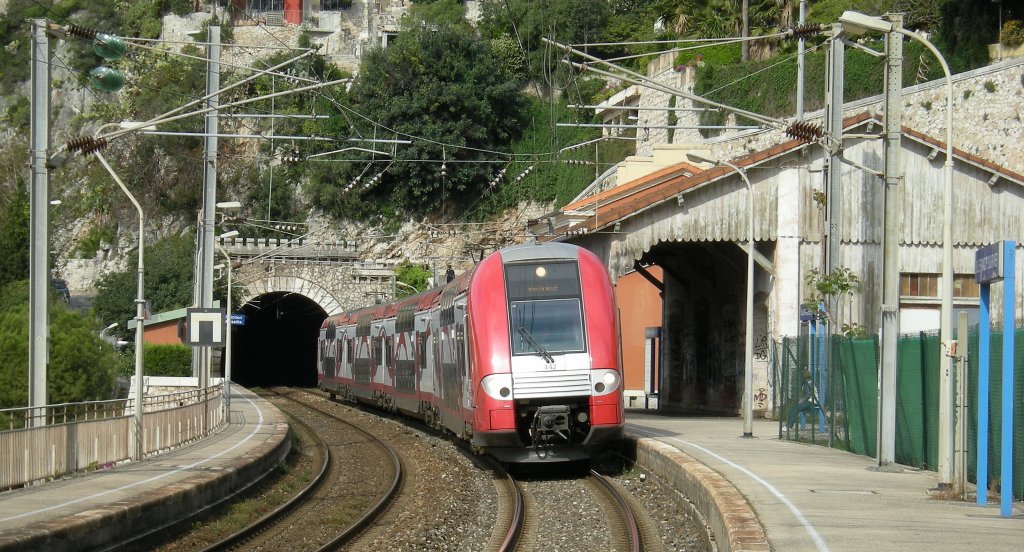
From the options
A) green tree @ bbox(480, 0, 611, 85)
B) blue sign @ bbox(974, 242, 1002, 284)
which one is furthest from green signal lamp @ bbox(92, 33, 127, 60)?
green tree @ bbox(480, 0, 611, 85)

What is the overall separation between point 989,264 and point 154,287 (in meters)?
52.4

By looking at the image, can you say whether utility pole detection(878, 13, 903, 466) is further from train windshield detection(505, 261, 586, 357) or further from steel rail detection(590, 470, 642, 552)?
train windshield detection(505, 261, 586, 357)

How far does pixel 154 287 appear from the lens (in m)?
59.2

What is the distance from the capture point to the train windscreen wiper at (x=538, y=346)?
56.1 ft

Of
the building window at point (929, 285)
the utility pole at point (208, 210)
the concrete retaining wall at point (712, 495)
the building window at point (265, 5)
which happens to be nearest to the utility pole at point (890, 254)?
the concrete retaining wall at point (712, 495)

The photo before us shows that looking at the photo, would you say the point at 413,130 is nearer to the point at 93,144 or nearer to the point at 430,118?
the point at 430,118

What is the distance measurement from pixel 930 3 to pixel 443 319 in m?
26.7

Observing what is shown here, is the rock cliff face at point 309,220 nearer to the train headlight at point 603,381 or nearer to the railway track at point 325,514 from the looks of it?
the railway track at point 325,514

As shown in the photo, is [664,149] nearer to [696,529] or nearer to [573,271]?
[573,271]

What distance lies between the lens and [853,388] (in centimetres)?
1809

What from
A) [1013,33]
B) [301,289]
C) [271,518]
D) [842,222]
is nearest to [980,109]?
[1013,33]

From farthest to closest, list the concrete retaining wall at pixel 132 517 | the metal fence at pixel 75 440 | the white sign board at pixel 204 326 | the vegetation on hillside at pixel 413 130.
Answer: the vegetation on hillside at pixel 413 130
the white sign board at pixel 204 326
the metal fence at pixel 75 440
the concrete retaining wall at pixel 132 517

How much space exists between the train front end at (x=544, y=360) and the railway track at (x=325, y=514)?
189 cm

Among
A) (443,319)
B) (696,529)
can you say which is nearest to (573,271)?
(443,319)
